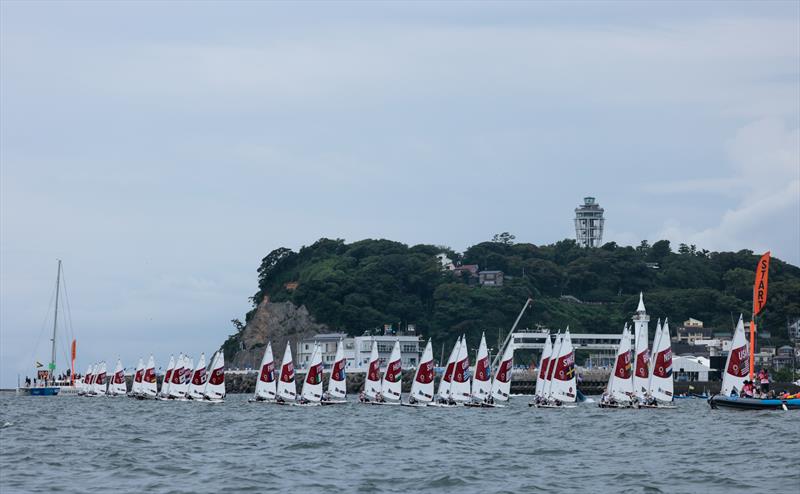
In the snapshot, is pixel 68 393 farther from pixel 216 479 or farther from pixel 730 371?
pixel 216 479

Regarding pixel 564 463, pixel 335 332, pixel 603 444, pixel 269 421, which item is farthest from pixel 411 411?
pixel 335 332

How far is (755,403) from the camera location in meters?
75.1

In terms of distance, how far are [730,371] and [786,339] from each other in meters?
125

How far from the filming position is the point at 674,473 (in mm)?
42781

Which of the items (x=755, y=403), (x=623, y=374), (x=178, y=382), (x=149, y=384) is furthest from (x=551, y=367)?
(x=149, y=384)

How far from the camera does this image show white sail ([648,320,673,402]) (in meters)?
82.0

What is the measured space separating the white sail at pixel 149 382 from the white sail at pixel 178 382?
25.5 ft

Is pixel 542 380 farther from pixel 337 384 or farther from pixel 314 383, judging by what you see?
pixel 314 383

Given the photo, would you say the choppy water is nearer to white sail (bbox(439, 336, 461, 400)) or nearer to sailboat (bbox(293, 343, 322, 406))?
white sail (bbox(439, 336, 461, 400))

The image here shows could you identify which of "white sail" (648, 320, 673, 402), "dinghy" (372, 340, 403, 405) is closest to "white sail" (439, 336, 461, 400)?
"dinghy" (372, 340, 403, 405)

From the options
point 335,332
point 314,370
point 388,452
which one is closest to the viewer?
point 388,452

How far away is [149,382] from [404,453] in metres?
77.0

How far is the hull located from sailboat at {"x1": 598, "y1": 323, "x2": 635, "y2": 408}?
27.8 feet

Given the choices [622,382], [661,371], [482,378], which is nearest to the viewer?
[661,371]
